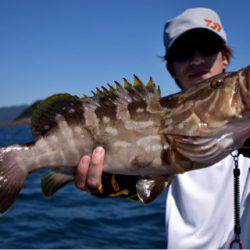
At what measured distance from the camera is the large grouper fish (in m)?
3.39

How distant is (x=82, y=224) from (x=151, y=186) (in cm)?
829

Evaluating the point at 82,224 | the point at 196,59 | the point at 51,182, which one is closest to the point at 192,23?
the point at 196,59

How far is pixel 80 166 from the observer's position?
397 cm

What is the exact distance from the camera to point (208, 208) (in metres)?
5.67

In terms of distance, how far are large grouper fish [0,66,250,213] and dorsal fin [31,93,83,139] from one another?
Answer: 0.01m

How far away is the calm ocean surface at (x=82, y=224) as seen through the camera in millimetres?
9938

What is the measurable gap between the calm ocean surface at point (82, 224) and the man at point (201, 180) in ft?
12.9

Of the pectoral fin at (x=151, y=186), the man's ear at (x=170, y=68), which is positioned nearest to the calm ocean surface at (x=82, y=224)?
the man's ear at (x=170, y=68)

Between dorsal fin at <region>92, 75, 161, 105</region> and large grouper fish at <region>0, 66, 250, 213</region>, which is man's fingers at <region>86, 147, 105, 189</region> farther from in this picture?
dorsal fin at <region>92, 75, 161, 105</region>

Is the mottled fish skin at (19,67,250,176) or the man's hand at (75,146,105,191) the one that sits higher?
the mottled fish skin at (19,67,250,176)

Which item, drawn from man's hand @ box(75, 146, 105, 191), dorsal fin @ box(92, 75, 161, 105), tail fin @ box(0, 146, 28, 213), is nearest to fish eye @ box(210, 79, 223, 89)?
dorsal fin @ box(92, 75, 161, 105)

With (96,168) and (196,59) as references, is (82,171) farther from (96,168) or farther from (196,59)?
(196,59)

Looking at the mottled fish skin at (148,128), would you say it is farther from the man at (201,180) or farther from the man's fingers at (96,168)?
the man at (201,180)

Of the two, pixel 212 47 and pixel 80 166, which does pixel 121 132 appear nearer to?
pixel 80 166
